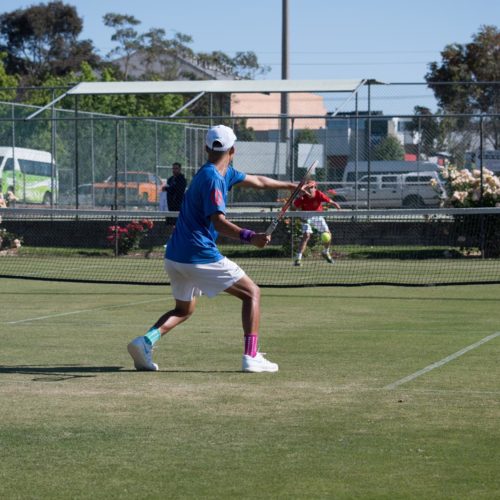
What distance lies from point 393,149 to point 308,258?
3740 millimetres

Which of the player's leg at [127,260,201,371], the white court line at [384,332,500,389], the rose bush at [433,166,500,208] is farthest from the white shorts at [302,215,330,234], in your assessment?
the player's leg at [127,260,201,371]

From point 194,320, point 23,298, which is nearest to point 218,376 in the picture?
point 194,320

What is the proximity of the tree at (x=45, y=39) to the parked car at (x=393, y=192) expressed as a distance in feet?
175

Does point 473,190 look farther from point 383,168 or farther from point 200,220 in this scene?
point 200,220

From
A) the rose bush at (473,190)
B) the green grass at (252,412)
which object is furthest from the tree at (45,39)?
the green grass at (252,412)

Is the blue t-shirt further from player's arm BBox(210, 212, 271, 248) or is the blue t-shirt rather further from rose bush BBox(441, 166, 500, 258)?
rose bush BBox(441, 166, 500, 258)

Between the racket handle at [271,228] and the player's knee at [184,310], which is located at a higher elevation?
the racket handle at [271,228]

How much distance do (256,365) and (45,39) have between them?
71.9 metres

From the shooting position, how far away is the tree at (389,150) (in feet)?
84.4

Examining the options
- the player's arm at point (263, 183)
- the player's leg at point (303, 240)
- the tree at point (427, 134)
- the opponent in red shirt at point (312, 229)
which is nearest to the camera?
the player's arm at point (263, 183)

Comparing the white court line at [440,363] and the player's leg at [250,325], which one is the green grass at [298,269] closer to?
the white court line at [440,363]

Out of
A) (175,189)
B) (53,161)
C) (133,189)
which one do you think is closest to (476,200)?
(175,189)

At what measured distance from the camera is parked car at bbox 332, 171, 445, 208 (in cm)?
2562

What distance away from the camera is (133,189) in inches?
1124
